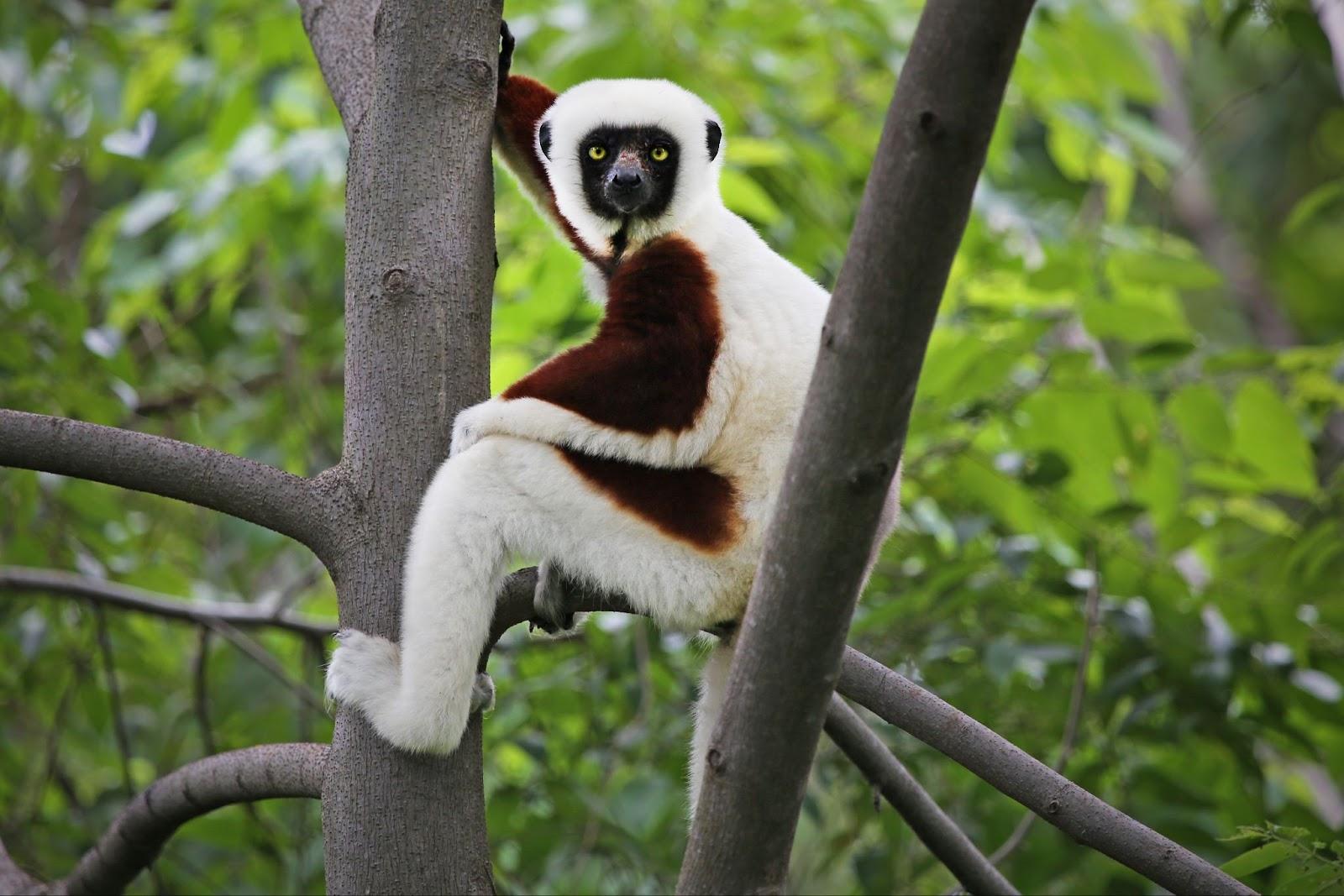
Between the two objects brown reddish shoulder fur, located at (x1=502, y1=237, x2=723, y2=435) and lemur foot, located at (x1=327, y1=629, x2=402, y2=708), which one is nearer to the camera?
lemur foot, located at (x1=327, y1=629, x2=402, y2=708)

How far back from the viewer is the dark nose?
393 centimetres

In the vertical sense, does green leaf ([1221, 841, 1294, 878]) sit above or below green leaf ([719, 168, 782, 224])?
below

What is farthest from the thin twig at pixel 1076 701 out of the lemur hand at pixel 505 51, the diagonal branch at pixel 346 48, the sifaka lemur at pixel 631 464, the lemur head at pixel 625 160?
the diagonal branch at pixel 346 48

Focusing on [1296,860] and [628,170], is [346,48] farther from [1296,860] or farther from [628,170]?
[1296,860]

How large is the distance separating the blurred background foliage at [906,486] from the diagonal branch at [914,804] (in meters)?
0.74

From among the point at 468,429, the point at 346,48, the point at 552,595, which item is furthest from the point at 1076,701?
the point at 346,48

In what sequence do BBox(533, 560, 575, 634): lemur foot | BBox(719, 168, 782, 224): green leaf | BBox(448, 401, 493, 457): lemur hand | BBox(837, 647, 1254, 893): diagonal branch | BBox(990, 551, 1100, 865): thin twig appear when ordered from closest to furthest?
BBox(837, 647, 1254, 893): diagonal branch, BBox(448, 401, 493, 457): lemur hand, BBox(533, 560, 575, 634): lemur foot, BBox(990, 551, 1100, 865): thin twig, BBox(719, 168, 782, 224): green leaf

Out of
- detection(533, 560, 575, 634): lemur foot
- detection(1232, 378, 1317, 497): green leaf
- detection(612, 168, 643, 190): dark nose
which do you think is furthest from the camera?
detection(1232, 378, 1317, 497): green leaf

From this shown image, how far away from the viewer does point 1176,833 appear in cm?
425

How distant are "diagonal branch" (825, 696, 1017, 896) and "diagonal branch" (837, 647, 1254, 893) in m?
0.31

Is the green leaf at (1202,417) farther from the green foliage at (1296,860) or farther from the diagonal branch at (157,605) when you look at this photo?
the diagonal branch at (157,605)

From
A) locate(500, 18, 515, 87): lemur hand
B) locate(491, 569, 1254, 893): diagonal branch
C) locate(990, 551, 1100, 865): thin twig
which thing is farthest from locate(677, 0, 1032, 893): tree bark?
locate(500, 18, 515, 87): lemur hand

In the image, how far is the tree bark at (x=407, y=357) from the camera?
281 centimetres

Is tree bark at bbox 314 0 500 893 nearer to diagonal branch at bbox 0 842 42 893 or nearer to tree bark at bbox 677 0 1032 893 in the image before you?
tree bark at bbox 677 0 1032 893
